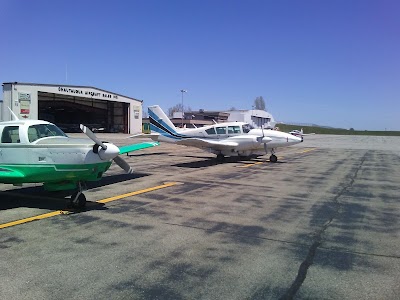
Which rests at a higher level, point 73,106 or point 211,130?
point 73,106

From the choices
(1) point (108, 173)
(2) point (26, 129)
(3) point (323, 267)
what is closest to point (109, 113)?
(1) point (108, 173)

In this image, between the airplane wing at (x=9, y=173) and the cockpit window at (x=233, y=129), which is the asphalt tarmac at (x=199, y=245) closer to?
the airplane wing at (x=9, y=173)

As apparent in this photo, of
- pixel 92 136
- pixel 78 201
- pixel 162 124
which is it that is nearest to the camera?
pixel 92 136

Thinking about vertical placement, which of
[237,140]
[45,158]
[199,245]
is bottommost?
[199,245]

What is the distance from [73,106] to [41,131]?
62638mm

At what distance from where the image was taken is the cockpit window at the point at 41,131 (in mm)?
8141

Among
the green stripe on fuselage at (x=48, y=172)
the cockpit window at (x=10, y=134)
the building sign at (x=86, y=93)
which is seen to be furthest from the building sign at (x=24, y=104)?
the green stripe on fuselage at (x=48, y=172)

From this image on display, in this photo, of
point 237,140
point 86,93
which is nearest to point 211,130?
point 237,140

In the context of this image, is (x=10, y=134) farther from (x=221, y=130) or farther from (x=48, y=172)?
(x=221, y=130)

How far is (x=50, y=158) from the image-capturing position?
25.5 feet

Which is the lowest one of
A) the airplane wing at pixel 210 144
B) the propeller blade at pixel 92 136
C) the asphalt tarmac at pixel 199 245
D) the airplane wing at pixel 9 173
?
the asphalt tarmac at pixel 199 245

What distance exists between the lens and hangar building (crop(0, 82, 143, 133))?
45.4 m

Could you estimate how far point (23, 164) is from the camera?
7953mm

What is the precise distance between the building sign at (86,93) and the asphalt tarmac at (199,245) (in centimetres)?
4599
